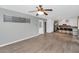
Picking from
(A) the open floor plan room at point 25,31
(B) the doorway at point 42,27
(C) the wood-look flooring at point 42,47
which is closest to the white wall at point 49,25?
(B) the doorway at point 42,27

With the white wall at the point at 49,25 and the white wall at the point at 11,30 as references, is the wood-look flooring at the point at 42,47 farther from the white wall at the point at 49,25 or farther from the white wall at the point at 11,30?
the white wall at the point at 49,25

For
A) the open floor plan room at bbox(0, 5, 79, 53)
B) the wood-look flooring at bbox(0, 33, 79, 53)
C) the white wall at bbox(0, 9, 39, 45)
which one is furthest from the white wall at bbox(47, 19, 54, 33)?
the wood-look flooring at bbox(0, 33, 79, 53)

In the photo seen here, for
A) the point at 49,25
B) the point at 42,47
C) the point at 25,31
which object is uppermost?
the point at 49,25

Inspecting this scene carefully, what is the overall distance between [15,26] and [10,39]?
1123 millimetres

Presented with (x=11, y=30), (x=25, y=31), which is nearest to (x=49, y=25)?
(x=25, y=31)

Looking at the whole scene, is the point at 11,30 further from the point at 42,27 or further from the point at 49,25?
the point at 49,25

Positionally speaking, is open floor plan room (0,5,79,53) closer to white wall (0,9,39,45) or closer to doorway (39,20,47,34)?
white wall (0,9,39,45)

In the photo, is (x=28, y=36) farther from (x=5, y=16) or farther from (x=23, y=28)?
(x=5, y=16)

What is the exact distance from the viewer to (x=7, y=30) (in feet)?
26.2

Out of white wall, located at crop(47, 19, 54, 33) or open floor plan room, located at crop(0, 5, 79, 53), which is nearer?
open floor plan room, located at crop(0, 5, 79, 53)

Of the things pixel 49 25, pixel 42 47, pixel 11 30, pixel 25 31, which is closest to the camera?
pixel 42 47
